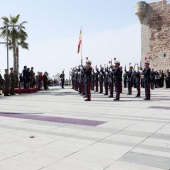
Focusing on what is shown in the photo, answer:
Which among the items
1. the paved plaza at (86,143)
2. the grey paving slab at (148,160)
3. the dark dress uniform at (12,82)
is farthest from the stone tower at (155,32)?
the grey paving slab at (148,160)

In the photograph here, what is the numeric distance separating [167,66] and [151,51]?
2.70 m

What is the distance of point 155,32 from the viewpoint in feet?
105

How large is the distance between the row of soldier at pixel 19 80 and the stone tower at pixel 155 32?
45.1 feet

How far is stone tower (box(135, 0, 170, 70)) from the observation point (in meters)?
31.1

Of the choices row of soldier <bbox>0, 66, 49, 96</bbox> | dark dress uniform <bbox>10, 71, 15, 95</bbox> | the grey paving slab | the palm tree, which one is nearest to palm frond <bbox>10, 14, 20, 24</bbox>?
the palm tree

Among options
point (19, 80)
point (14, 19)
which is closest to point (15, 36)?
point (14, 19)

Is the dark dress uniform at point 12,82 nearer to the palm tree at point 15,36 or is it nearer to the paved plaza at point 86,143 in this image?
the paved plaza at point 86,143

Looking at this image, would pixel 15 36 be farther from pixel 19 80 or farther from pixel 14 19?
pixel 19 80

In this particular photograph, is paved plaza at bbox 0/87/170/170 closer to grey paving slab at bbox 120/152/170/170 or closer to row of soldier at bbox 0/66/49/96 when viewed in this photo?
grey paving slab at bbox 120/152/170/170

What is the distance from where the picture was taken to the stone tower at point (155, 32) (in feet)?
102

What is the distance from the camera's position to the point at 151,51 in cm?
3219

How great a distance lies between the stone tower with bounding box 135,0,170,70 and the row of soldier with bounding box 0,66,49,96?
1374 centimetres

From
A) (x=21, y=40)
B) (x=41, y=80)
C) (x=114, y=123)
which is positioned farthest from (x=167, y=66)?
(x=114, y=123)

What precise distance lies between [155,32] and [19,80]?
18.5m
